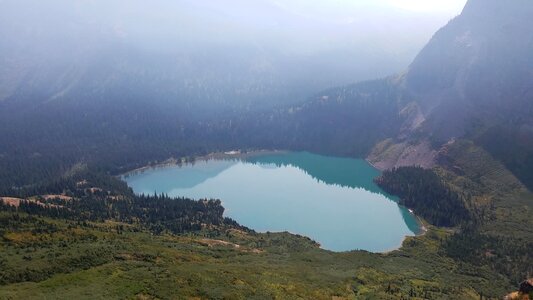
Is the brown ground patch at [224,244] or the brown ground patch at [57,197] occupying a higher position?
the brown ground patch at [57,197]

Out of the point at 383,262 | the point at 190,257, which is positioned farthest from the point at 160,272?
the point at 383,262

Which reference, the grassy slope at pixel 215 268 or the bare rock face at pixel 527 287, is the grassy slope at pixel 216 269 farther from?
the bare rock face at pixel 527 287

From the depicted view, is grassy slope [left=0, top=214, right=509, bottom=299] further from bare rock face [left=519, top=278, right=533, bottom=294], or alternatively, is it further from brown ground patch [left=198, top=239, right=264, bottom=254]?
bare rock face [left=519, top=278, right=533, bottom=294]

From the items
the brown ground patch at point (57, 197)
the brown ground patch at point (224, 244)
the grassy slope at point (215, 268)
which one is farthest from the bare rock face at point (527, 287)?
the brown ground patch at point (57, 197)

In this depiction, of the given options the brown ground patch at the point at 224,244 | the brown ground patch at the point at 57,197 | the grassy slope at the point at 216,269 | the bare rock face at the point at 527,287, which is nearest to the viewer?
the bare rock face at the point at 527,287

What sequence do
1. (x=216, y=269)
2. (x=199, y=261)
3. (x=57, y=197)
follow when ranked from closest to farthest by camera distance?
(x=216, y=269) → (x=199, y=261) → (x=57, y=197)

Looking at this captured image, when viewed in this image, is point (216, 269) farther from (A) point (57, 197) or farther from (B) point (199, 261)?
(A) point (57, 197)

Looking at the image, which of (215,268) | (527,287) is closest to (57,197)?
(215,268)

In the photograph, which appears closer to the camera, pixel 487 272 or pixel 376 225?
pixel 487 272

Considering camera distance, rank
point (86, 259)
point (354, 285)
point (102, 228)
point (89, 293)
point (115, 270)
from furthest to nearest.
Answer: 1. point (102, 228)
2. point (354, 285)
3. point (86, 259)
4. point (115, 270)
5. point (89, 293)

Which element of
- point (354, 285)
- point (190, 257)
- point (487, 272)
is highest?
point (190, 257)

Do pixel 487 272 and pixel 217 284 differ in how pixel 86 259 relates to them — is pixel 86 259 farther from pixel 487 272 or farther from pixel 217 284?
pixel 487 272
